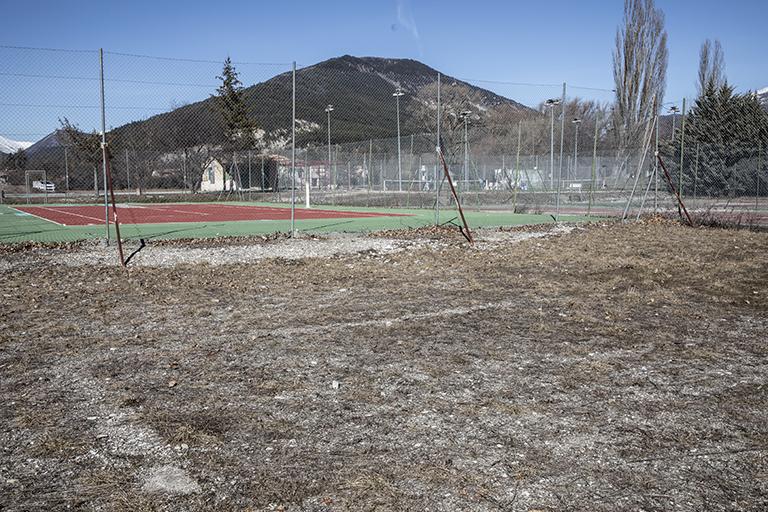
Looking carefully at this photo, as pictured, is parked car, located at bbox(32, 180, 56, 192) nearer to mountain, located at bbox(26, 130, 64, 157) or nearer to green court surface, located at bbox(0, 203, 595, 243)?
mountain, located at bbox(26, 130, 64, 157)

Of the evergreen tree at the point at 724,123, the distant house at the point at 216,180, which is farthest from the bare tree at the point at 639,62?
the distant house at the point at 216,180

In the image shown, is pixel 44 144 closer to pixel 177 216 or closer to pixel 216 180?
pixel 177 216

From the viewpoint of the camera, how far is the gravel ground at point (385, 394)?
2.41 metres

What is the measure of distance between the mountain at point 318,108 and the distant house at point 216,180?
3.51m

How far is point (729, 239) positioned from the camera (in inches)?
433

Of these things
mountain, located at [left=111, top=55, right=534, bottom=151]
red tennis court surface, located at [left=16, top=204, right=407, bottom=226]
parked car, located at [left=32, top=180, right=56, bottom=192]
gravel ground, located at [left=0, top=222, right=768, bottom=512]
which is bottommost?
gravel ground, located at [left=0, top=222, right=768, bottom=512]

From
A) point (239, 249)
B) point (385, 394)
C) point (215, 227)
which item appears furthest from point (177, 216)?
point (385, 394)

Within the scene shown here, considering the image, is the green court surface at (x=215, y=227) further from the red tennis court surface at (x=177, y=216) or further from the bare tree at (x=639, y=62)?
the bare tree at (x=639, y=62)

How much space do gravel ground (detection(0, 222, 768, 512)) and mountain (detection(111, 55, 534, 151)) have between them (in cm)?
821

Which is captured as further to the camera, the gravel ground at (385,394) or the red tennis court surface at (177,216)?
the red tennis court surface at (177,216)

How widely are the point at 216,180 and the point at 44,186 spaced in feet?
25.9

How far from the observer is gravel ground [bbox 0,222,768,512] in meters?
2.41

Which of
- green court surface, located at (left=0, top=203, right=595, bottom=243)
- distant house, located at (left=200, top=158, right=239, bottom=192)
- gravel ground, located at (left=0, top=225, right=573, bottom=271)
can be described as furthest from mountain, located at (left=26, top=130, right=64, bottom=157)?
distant house, located at (left=200, top=158, right=239, bottom=192)

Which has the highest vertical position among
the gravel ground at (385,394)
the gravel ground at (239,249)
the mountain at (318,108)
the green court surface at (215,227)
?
the mountain at (318,108)
